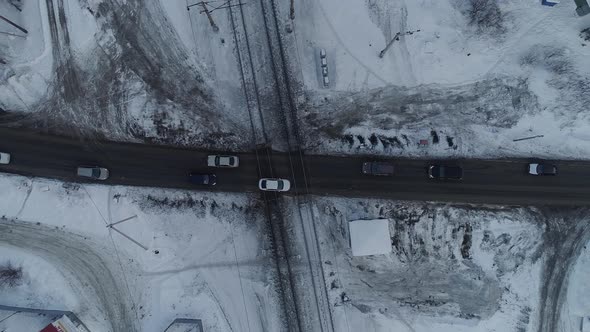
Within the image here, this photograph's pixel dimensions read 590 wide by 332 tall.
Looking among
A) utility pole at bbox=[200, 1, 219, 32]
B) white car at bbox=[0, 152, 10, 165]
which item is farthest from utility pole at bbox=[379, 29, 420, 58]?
white car at bbox=[0, 152, 10, 165]

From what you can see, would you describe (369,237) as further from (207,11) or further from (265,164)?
(207,11)

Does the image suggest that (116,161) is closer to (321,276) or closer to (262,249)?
(262,249)

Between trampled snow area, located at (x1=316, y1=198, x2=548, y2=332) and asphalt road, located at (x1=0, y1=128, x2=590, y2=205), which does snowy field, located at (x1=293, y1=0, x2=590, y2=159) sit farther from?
trampled snow area, located at (x1=316, y1=198, x2=548, y2=332)

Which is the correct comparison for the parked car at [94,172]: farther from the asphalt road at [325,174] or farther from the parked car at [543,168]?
the parked car at [543,168]

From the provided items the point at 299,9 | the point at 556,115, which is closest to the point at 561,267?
the point at 556,115

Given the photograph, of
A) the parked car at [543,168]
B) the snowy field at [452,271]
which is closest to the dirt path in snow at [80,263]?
the snowy field at [452,271]

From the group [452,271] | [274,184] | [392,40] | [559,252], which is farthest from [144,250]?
[559,252]
